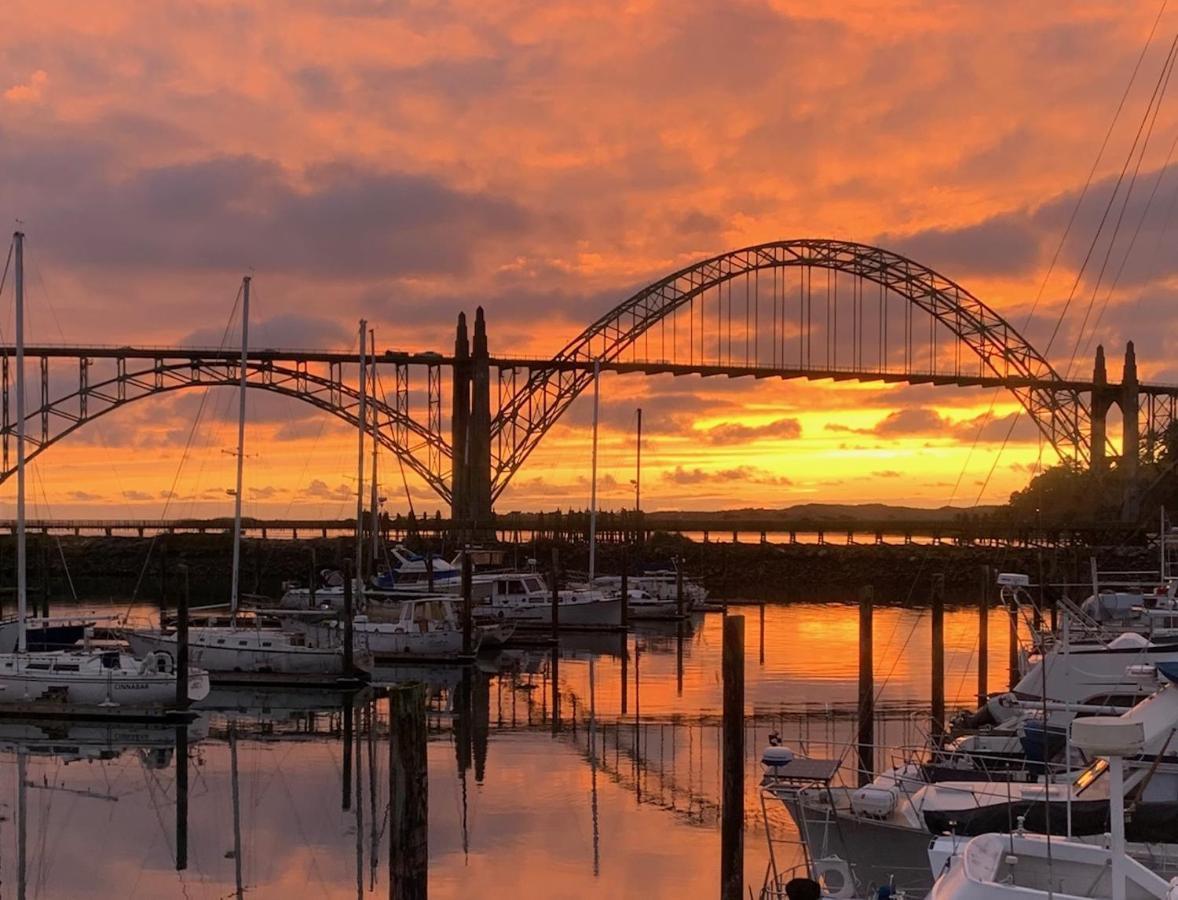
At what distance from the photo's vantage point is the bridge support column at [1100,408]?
10888cm

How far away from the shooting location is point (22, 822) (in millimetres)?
24250

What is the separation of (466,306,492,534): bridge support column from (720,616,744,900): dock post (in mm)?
65939

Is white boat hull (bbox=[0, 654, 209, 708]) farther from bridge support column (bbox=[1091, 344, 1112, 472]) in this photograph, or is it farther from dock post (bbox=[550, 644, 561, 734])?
bridge support column (bbox=[1091, 344, 1112, 472])

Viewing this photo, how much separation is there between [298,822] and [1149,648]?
48.5 ft

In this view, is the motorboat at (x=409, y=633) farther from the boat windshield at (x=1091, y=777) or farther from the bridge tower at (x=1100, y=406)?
the bridge tower at (x=1100, y=406)

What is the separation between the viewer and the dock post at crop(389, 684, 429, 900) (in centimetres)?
1460

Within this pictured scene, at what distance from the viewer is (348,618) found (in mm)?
37188

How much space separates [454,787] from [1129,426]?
300 ft

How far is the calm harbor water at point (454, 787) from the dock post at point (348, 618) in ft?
3.36

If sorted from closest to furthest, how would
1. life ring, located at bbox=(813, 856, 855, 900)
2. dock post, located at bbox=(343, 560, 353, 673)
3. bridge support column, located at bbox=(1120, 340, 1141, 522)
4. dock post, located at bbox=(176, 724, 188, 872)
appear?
life ring, located at bbox=(813, 856, 855, 900) → dock post, located at bbox=(176, 724, 188, 872) → dock post, located at bbox=(343, 560, 353, 673) → bridge support column, located at bbox=(1120, 340, 1141, 522)

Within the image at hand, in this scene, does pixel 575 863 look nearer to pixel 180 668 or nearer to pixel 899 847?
pixel 899 847

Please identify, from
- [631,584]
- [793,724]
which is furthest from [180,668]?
[631,584]

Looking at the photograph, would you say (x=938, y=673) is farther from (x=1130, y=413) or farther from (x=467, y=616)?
(x=1130, y=413)

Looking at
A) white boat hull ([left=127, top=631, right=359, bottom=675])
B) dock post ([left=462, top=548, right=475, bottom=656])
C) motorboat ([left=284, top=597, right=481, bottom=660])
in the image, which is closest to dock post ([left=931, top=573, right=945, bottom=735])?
dock post ([left=462, top=548, right=475, bottom=656])
